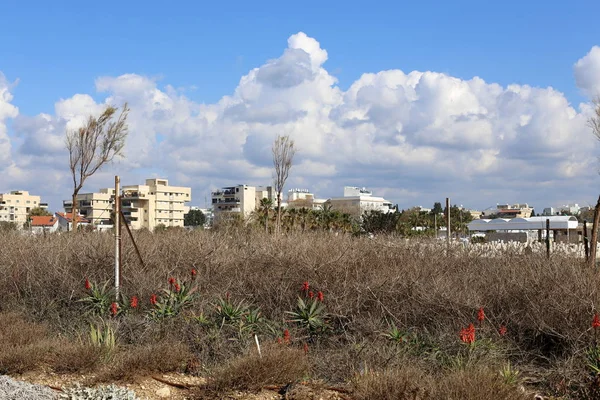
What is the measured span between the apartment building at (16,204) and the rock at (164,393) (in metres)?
136

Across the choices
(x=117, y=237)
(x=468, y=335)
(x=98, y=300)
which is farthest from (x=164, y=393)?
(x=117, y=237)

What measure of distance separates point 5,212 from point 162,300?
14117 cm

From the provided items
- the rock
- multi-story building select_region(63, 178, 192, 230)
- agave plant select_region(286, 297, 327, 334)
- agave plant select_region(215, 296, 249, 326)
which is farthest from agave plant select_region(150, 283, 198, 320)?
multi-story building select_region(63, 178, 192, 230)

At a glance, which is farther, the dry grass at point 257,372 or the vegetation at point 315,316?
the vegetation at point 315,316

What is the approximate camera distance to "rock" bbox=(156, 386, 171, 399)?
7643 mm

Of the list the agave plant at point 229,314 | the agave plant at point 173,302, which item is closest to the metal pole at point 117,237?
the agave plant at point 173,302

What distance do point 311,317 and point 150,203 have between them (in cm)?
11629

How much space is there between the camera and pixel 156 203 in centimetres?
12788

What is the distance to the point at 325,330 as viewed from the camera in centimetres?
1059

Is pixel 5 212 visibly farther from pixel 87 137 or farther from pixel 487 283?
pixel 487 283

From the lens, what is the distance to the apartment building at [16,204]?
458 ft

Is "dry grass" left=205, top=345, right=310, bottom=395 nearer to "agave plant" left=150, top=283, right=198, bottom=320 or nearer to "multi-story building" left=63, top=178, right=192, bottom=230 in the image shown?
"agave plant" left=150, top=283, right=198, bottom=320

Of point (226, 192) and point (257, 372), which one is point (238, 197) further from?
point (257, 372)

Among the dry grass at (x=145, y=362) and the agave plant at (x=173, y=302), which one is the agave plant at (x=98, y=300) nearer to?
the agave plant at (x=173, y=302)
